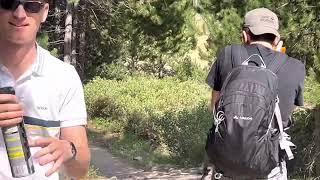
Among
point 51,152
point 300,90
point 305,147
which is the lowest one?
point 305,147

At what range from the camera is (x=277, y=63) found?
3289 mm

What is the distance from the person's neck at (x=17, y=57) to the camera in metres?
1.92

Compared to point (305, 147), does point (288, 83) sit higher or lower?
higher

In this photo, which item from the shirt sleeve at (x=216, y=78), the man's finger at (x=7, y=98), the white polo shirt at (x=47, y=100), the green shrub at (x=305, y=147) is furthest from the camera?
the green shrub at (x=305, y=147)

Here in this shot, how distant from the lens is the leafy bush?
1170 centimetres

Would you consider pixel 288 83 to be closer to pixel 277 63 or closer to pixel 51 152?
pixel 277 63

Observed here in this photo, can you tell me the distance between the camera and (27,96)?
2.00 metres

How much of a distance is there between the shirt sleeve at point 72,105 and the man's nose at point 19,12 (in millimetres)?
293

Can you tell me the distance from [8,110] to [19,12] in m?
0.39

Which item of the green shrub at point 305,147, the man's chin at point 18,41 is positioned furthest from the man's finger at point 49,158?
the green shrub at point 305,147

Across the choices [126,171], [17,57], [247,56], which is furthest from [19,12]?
[126,171]

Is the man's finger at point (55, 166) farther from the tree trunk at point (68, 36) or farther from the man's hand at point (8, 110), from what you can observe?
the tree trunk at point (68, 36)

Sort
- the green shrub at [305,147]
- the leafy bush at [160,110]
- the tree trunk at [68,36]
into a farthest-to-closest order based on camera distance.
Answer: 1. the tree trunk at [68,36]
2. the leafy bush at [160,110]
3. the green shrub at [305,147]

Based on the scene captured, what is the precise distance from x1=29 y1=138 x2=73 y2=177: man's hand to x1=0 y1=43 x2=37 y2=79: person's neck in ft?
1.00
